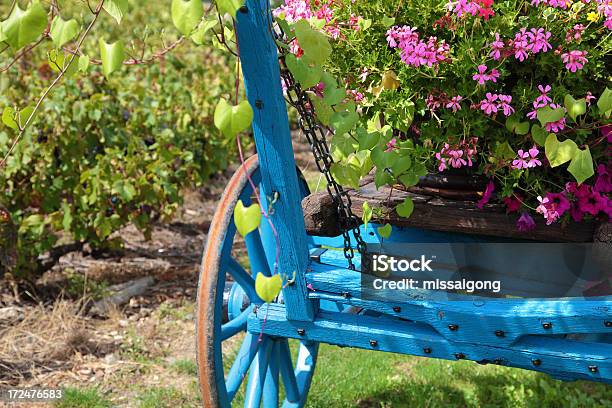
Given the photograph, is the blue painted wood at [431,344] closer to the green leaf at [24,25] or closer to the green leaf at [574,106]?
the green leaf at [574,106]

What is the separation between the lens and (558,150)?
1777mm

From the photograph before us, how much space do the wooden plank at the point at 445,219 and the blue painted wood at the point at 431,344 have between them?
0.79 ft

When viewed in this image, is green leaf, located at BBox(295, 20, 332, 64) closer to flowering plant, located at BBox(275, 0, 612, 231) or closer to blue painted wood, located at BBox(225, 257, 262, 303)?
flowering plant, located at BBox(275, 0, 612, 231)

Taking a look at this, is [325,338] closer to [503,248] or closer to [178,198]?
[503,248]

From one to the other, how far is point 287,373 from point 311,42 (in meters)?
1.45

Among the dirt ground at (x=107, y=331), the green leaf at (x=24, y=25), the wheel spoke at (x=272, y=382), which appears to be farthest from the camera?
the dirt ground at (x=107, y=331)

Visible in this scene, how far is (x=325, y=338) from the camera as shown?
2119mm

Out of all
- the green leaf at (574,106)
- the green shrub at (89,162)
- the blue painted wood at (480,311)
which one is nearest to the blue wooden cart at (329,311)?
the blue painted wood at (480,311)

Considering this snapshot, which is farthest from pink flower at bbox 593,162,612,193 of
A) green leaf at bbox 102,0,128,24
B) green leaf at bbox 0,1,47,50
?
green leaf at bbox 0,1,47,50

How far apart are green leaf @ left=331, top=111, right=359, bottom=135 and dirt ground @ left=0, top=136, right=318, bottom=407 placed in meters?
1.68

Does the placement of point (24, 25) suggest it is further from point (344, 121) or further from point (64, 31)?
point (344, 121)

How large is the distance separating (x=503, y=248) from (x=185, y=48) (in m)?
5.10

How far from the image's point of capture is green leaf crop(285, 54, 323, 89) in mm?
1641

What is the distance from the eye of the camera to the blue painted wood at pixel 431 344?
74.7 inches
